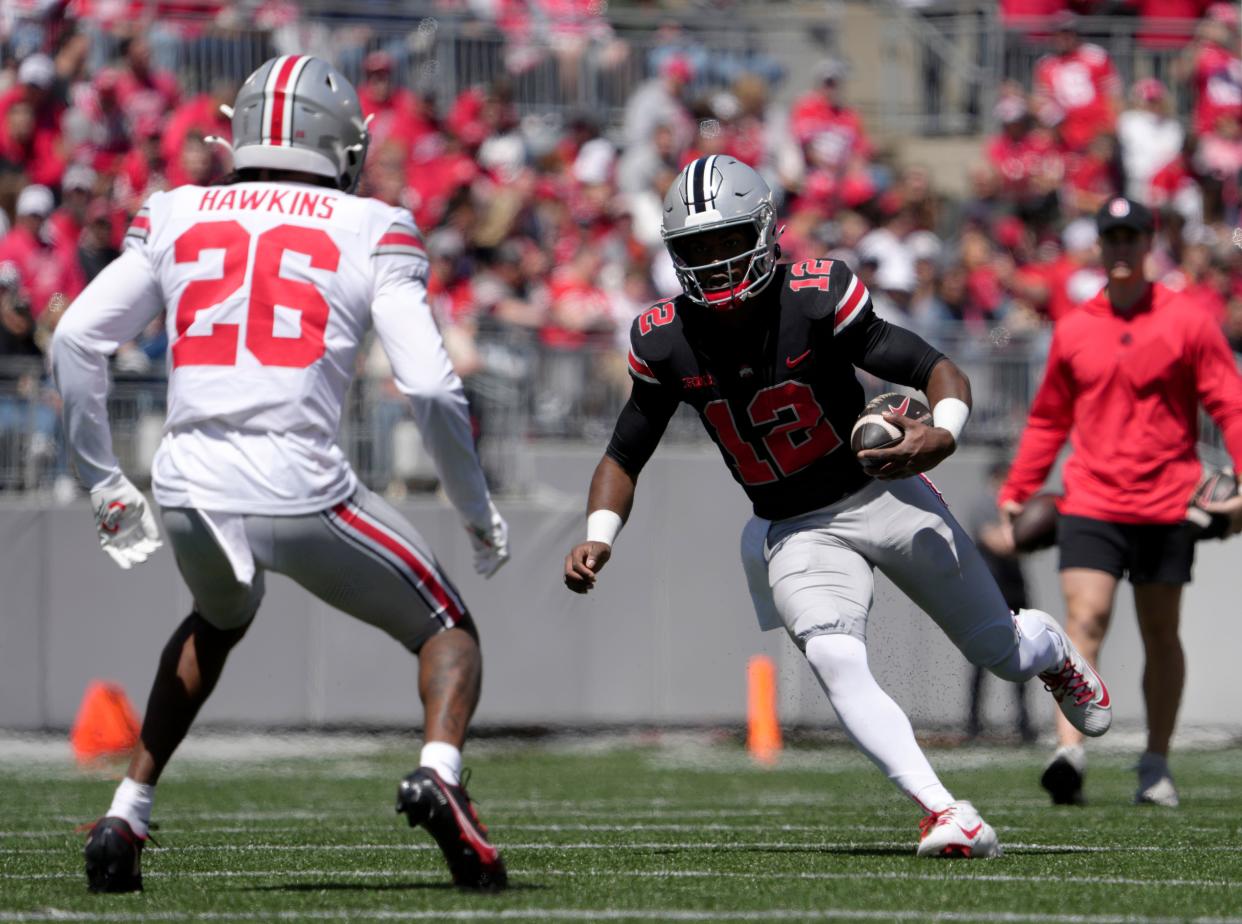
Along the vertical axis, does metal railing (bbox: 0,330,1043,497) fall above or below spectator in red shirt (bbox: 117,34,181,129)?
below

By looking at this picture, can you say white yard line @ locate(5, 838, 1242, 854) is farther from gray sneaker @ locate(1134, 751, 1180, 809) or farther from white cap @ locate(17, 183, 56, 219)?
white cap @ locate(17, 183, 56, 219)

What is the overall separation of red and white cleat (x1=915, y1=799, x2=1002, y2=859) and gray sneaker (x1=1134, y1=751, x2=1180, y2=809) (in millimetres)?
2498

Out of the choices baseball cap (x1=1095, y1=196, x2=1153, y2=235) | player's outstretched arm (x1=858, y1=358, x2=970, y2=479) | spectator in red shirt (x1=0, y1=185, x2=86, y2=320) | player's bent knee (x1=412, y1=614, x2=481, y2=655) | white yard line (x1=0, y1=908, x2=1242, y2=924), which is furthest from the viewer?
spectator in red shirt (x1=0, y1=185, x2=86, y2=320)

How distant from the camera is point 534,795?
885 cm

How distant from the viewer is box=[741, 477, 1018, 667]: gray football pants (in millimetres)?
5762

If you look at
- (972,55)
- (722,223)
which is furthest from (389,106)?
(722,223)

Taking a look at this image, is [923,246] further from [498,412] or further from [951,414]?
[951,414]

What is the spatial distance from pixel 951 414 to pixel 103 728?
669 cm

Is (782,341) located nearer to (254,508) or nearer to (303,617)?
(254,508)

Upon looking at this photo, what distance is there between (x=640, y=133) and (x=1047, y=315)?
3443 millimetres

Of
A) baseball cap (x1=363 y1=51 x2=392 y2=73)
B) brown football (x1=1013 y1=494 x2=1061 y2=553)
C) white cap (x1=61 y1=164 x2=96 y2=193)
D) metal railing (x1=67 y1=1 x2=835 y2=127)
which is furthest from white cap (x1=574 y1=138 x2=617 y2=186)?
brown football (x1=1013 y1=494 x2=1061 y2=553)

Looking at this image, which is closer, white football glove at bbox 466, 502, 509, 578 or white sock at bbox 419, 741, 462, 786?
white sock at bbox 419, 741, 462, 786

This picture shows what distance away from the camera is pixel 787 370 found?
576 cm

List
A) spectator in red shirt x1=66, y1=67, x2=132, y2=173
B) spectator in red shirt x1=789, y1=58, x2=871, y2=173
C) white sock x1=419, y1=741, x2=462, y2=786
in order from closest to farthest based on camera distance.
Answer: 1. white sock x1=419, y1=741, x2=462, y2=786
2. spectator in red shirt x1=66, y1=67, x2=132, y2=173
3. spectator in red shirt x1=789, y1=58, x2=871, y2=173
